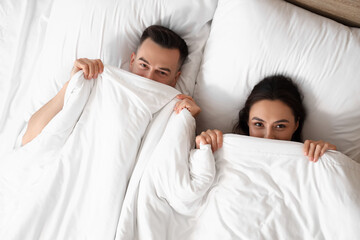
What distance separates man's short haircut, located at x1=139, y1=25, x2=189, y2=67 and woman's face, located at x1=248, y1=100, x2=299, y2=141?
1.67 ft

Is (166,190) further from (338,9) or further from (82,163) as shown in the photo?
(338,9)

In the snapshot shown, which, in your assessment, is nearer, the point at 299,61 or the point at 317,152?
the point at 317,152

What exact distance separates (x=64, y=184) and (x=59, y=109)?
1.27 ft

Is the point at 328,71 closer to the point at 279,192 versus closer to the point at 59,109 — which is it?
the point at 279,192

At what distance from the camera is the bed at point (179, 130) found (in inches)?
49.1

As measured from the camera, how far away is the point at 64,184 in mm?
1302

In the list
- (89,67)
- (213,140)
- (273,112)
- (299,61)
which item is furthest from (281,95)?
(89,67)

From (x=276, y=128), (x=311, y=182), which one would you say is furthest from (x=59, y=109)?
(x=311, y=182)

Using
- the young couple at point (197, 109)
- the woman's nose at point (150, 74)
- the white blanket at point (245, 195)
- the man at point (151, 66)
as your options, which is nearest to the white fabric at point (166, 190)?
the white blanket at point (245, 195)

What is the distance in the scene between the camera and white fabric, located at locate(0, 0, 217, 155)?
1683mm

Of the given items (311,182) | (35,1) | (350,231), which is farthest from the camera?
(35,1)

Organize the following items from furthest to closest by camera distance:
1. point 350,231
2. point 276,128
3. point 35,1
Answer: point 35,1, point 276,128, point 350,231

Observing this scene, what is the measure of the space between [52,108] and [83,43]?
1.37 ft

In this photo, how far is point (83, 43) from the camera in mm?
1688
